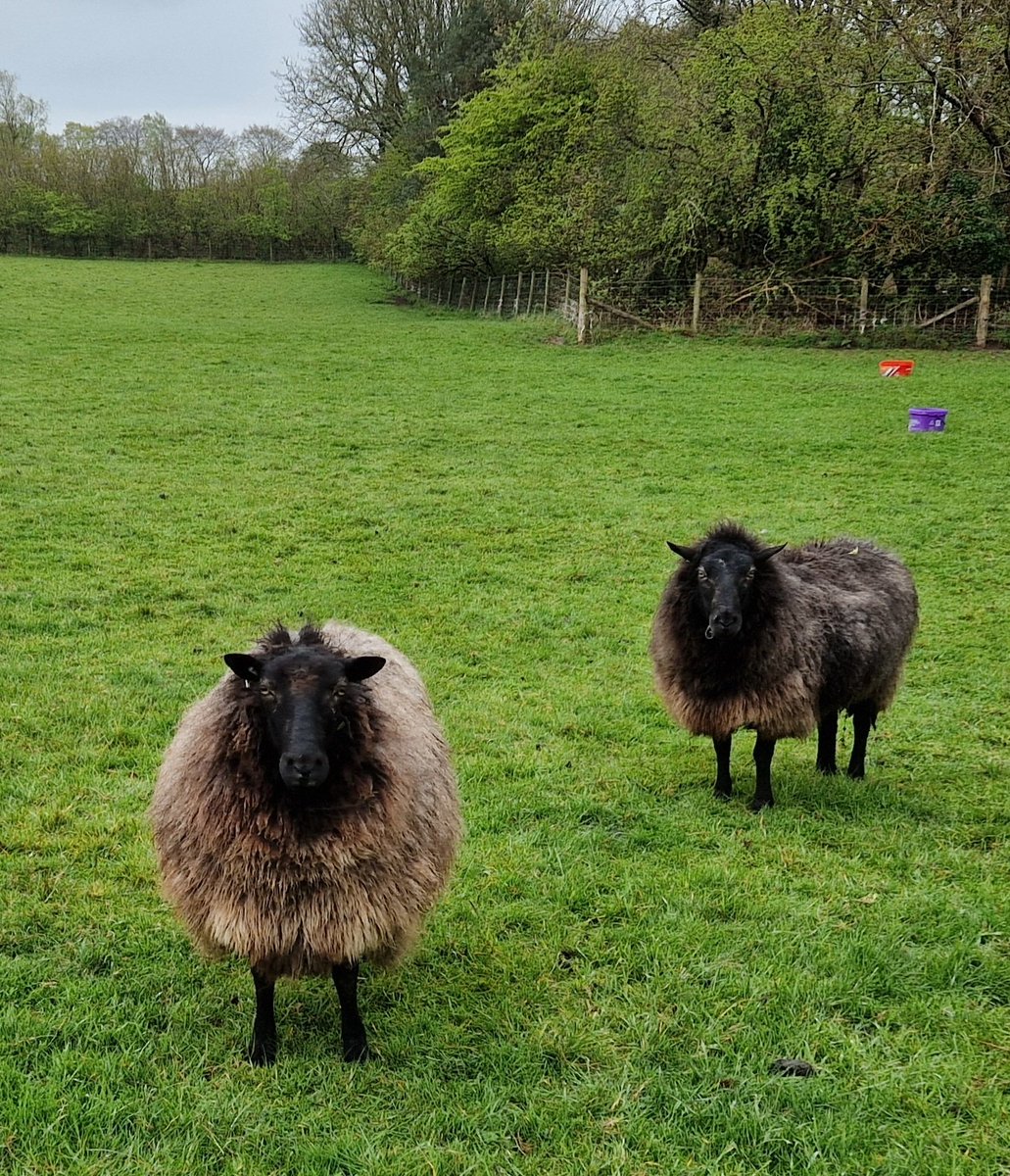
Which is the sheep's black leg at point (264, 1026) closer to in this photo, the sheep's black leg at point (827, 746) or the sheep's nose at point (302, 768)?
the sheep's nose at point (302, 768)

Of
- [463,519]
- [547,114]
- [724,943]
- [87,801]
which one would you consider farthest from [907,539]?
[547,114]

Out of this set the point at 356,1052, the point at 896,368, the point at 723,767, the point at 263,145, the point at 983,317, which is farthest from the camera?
the point at 263,145

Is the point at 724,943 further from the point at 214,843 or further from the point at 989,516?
the point at 989,516

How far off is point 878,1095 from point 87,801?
14.3ft

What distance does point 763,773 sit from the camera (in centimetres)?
569

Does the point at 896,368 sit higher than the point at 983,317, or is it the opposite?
the point at 983,317

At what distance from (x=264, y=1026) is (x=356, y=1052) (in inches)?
14.7

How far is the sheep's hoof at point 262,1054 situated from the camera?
11.2 ft

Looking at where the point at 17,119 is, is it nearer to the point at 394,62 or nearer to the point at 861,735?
the point at 394,62

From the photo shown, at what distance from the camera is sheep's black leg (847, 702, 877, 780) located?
628 centimetres

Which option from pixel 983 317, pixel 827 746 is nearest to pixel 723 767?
pixel 827 746

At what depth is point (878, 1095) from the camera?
3277mm

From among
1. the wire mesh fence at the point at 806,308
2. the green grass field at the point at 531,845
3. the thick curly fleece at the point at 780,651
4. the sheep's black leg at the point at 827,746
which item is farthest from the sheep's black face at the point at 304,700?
the wire mesh fence at the point at 806,308

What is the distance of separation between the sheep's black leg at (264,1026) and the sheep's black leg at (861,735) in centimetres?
440
